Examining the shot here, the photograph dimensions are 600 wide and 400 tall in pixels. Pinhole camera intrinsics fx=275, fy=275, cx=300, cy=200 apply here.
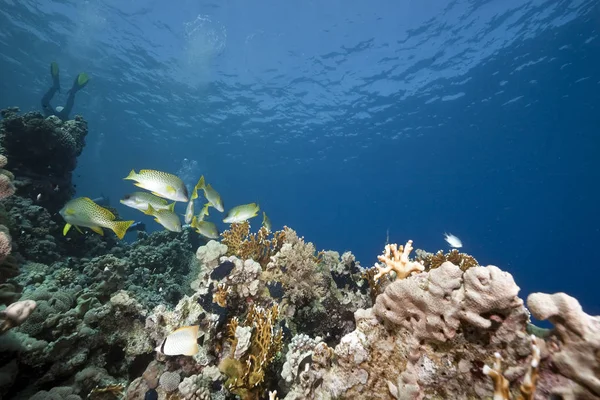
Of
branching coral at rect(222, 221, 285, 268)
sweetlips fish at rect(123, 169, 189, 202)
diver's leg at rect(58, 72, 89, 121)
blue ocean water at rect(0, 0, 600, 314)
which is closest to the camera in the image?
sweetlips fish at rect(123, 169, 189, 202)

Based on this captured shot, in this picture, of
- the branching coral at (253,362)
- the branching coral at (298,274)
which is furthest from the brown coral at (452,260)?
the branching coral at (253,362)

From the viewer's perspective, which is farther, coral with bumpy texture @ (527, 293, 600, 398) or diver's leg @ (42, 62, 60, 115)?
diver's leg @ (42, 62, 60, 115)

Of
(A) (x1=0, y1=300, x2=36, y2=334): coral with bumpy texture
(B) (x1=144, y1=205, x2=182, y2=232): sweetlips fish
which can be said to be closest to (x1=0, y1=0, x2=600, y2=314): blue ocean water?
(B) (x1=144, y1=205, x2=182, y2=232): sweetlips fish

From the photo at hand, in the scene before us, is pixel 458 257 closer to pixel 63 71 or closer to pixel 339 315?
pixel 339 315

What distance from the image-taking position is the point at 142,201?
180 inches

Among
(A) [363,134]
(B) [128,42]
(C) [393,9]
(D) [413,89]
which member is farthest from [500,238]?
(B) [128,42]

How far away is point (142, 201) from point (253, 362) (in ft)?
10.1

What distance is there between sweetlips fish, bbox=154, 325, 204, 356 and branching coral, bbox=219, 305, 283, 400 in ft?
1.59

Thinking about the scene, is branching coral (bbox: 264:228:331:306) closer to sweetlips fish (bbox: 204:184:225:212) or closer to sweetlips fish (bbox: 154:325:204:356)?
sweetlips fish (bbox: 204:184:225:212)

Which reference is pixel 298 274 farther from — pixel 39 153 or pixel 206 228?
pixel 39 153

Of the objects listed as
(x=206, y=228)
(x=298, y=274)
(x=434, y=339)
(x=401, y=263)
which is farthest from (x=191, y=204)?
(x=434, y=339)

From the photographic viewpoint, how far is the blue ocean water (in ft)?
78.5

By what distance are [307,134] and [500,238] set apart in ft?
406

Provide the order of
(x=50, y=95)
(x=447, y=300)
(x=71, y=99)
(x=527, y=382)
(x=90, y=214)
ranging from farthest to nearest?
(x=71, y=99) → (x=50, y=95) → (x=90, y=214) → (x=447, y=300) → (x=527, y=382)
